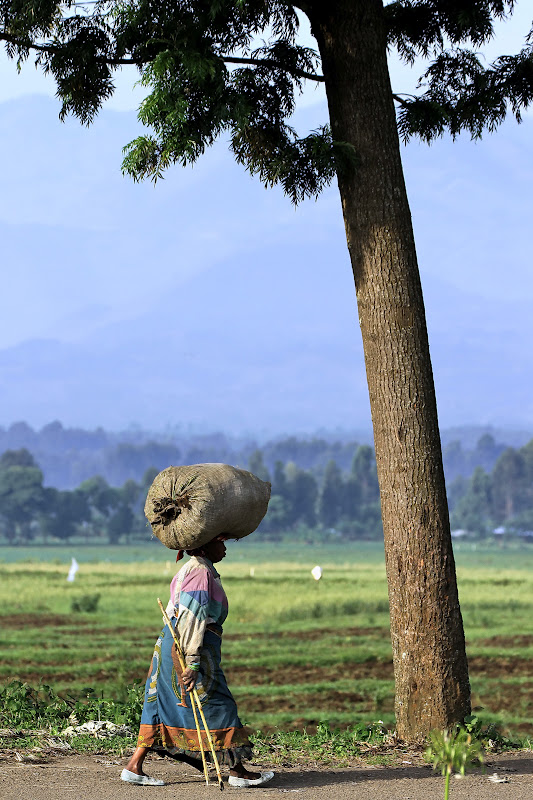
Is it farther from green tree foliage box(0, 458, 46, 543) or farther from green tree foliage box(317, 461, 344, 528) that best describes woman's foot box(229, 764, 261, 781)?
green tree foliage box(317, 461, 344, 528)

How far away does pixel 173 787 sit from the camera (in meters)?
5.86

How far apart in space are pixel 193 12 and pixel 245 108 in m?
0.83

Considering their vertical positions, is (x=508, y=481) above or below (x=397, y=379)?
below

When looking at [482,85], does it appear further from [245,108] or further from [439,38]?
[245,108]

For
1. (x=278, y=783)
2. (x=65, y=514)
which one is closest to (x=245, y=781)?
(x=278, y=783)

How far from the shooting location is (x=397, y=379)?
23.2 ft

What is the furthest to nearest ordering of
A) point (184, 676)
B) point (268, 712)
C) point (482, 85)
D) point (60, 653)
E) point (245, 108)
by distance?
point (60, 653)
point (268, 712)
point (482, 85)
point (245, 108)
point (184, 676)

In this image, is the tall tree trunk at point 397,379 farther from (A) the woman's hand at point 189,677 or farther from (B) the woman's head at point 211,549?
(A) the woman's hand at point 189,677

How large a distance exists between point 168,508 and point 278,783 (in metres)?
1.74

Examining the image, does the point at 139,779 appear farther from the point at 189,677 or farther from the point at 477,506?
the point at 477,506

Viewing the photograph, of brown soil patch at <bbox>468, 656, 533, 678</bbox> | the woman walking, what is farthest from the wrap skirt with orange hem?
brown soil patch at <bbox>468, 656, 533, 678</bbox>

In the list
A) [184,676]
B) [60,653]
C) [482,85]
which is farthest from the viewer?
[60,653]

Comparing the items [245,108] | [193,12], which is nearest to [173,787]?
[245,108]

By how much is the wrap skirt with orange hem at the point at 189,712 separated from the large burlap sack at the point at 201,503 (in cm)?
50
